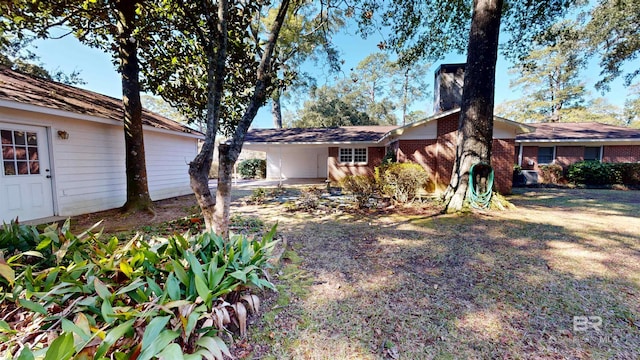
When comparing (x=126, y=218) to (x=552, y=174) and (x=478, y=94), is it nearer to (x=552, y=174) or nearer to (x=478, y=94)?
(x=478, y=94)

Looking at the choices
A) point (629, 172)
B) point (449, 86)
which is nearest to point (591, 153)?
point (629, 172)

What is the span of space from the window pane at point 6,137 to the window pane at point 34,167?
555 mm

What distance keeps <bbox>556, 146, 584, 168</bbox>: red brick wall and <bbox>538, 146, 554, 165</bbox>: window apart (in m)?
0.27

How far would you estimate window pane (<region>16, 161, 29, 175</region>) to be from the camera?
5547 mm

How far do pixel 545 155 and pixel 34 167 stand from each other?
22078mm

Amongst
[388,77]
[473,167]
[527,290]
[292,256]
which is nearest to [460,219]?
[473,167]

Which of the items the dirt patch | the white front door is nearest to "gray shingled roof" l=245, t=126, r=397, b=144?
the dirt patch

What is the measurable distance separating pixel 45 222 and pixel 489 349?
8520 mm

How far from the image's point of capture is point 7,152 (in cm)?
534

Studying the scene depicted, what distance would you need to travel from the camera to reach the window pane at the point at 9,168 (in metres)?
5.32

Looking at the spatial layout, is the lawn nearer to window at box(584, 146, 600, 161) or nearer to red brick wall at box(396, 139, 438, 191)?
red brick wall at box(396, 139, 438, 191)

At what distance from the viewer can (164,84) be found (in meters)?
7.21
